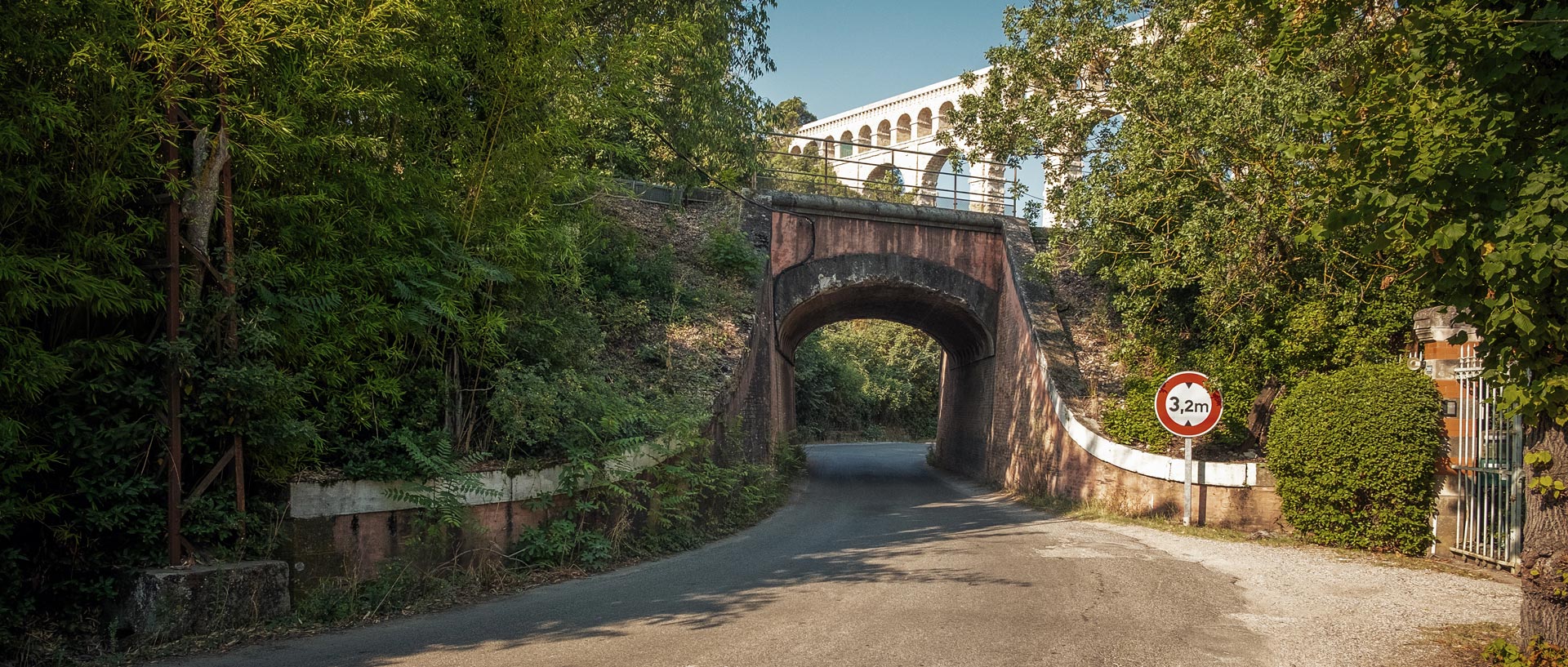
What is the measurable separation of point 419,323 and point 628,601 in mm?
2775

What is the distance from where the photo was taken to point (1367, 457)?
9.80 m

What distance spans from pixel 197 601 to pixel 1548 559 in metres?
8.17

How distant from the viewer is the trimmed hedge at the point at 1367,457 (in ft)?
31.6

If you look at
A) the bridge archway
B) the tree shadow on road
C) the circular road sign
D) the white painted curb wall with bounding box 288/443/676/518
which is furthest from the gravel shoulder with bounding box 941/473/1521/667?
the bridge archway

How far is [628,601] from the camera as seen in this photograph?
7250mm

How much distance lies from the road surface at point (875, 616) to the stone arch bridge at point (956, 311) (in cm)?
466

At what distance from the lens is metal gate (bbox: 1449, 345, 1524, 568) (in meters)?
8.68

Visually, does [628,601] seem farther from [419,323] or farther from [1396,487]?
[1396,487]

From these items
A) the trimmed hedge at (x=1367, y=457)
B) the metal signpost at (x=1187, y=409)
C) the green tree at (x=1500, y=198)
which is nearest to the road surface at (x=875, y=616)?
the trimmed hedge at (x=1367, y=457)

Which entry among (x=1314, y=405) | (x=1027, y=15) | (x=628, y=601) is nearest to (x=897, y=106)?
(x=1027, y=15)

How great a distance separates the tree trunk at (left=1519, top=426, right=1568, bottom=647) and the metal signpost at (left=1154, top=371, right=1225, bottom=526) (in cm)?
601

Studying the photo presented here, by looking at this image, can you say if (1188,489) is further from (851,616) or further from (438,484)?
(438,484)

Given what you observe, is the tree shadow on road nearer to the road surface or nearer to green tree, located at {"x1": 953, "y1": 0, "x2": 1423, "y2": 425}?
the road surface

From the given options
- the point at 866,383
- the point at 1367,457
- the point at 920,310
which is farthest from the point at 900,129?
the point at 1367,457
